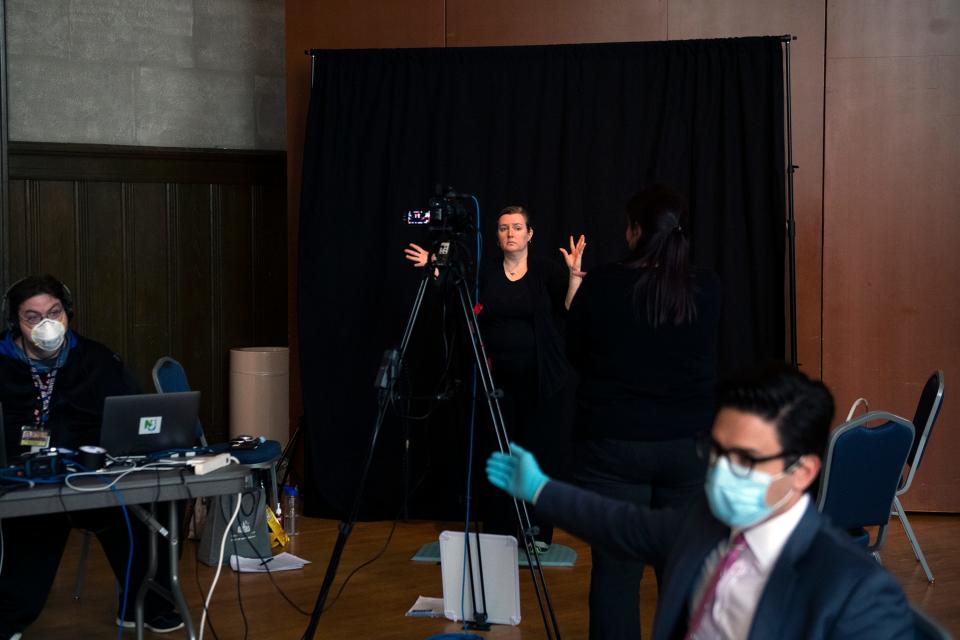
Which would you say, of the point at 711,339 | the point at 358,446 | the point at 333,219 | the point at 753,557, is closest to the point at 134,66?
the point at 333,219

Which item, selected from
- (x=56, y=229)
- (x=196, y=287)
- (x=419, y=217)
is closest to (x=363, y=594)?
(x=419, y=217)

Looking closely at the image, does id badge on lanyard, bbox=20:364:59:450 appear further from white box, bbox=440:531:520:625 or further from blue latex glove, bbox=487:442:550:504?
blue latex glove, bbox=487:442:550:504

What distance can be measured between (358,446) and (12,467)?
102 inches

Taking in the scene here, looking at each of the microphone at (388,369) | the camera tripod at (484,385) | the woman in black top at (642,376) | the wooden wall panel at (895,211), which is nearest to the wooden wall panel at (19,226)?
the camera tripod at (484,385)

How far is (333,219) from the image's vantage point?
5.49 metres

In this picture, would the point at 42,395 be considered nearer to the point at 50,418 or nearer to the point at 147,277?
the point at 50,418

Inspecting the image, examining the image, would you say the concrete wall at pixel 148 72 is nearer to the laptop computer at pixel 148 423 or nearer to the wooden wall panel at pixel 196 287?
the wooden wall panel at pixel 196 287

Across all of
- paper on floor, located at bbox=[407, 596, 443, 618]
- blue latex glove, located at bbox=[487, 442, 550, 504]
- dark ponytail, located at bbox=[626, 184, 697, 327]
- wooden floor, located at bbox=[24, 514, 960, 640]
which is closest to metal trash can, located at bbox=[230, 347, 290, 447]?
wooden floor, located at bbox=[24, 514, 960, 640]

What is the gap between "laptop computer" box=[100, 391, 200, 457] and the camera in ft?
10.4

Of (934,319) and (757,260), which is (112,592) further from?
(934,319)

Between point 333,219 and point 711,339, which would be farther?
point 333,219

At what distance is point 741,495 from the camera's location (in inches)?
62.2

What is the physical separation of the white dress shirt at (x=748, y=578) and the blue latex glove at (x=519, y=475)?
40 cm

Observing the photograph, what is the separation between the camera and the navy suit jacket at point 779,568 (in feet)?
4.72
